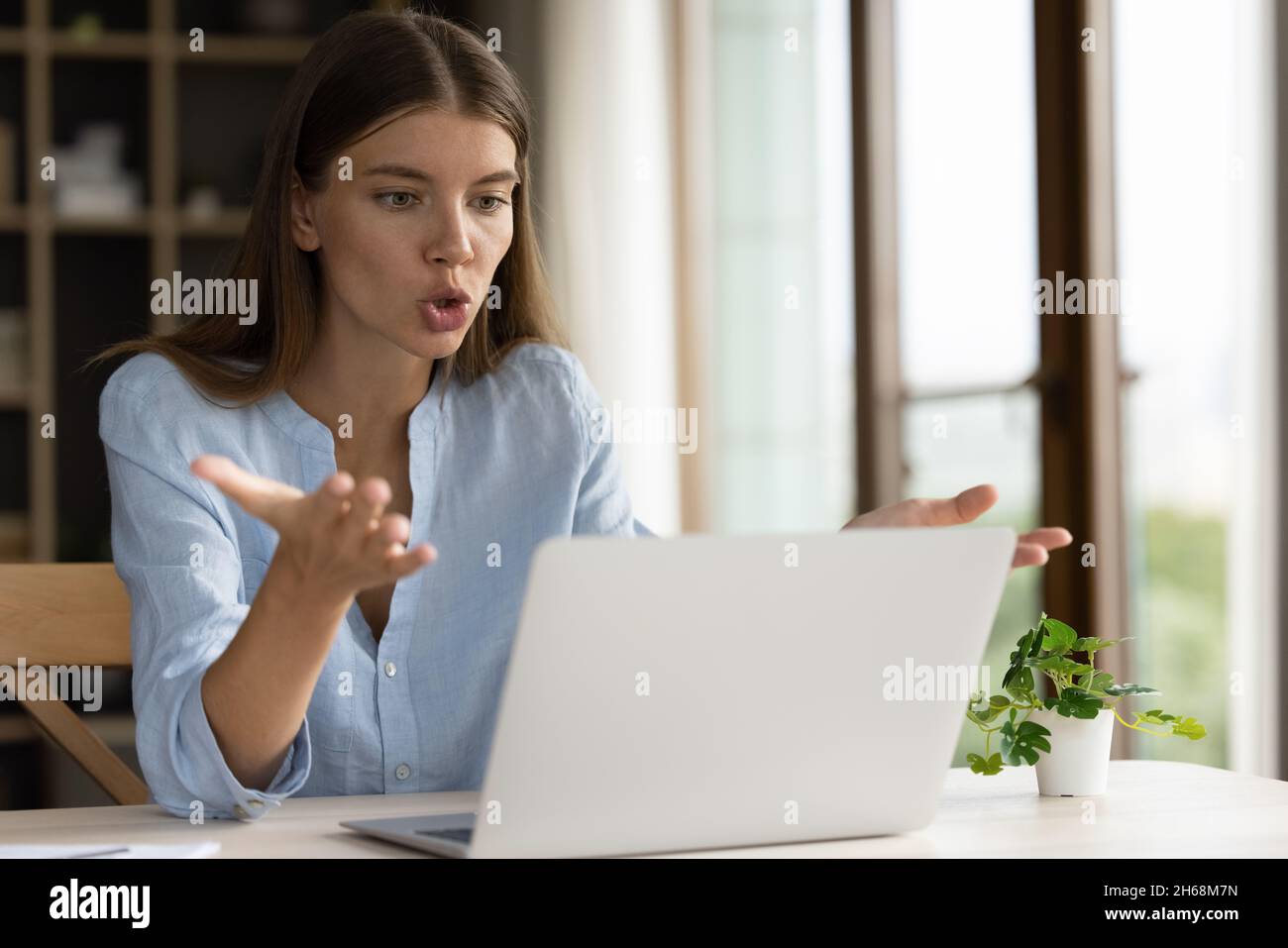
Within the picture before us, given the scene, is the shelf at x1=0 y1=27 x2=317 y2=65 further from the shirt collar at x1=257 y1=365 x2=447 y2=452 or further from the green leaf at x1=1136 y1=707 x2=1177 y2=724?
the green leaf at x1=1136 y1=707 x2=1177 y2=724

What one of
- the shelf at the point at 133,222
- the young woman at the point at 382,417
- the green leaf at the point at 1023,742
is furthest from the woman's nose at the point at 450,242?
the shelf at the point at 133,222

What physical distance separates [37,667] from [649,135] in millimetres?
2477

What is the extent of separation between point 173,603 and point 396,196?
429mm

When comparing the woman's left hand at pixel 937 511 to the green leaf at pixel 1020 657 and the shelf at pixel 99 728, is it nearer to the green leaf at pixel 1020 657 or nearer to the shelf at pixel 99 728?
the green leaf at pixel 1020 657

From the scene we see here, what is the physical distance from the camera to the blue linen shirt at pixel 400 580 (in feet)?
3.56

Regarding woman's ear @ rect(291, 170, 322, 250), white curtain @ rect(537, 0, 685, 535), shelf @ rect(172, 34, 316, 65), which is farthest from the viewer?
shelf @ rect(172, 34, 316, 65)

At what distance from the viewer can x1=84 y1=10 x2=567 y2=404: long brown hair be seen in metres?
1.38

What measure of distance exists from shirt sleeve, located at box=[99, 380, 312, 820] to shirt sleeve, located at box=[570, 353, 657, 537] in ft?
1.22

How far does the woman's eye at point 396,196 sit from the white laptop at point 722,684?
2.12ft

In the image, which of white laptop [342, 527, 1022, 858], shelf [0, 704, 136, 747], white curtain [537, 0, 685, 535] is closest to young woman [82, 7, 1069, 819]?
white laptop [342, 527, 1022, 858]

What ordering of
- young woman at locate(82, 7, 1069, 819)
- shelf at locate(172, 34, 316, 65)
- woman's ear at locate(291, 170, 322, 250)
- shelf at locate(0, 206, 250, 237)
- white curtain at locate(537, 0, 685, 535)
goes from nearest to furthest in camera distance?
young woman at locate(82, 7, 1069, 819) < woman's ear at locate(291, 170, 322, 250) < white curtain at locate(537, 0, 685, 535) < shelf at locate(0, 206, 250, 237) < shelf at locate(172, 34, 316, 65)

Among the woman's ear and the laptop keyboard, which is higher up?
the woman's ear
